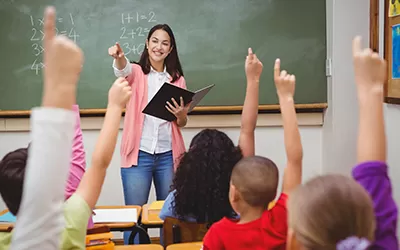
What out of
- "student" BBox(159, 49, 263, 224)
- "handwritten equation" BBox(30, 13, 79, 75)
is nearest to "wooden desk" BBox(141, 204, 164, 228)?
"student" BBox(159, 49, 263, 224)

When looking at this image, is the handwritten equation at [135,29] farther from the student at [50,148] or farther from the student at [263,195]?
the student at [50,148]

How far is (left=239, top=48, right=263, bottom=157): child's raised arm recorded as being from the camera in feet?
6.86

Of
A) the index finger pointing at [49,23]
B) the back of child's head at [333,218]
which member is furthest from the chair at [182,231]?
the index finger pointing at [49,23]

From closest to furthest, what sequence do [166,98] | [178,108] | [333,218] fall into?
[333,218] < [166,98] < [178,108]

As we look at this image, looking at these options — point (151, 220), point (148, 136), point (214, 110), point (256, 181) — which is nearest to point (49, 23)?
point (256, 181)

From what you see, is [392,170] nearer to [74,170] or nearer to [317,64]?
[317,64]

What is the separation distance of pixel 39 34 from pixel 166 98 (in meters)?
1.50

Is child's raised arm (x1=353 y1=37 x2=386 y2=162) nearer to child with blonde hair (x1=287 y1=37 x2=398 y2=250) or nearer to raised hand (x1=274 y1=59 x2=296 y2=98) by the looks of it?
child with blonde hair (x1=287 y1=37 x2=398 y2=250)

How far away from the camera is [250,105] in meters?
2.18

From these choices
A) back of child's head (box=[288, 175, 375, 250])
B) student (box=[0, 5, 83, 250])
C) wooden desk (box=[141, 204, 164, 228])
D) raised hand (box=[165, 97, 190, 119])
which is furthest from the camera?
raised hand (box=[165, 97, 190, 119])

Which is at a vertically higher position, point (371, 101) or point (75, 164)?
point (371, 101)

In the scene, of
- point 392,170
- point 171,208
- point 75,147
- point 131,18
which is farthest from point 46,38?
point 131,18

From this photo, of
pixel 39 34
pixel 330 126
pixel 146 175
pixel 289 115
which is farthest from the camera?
pixel 39 34

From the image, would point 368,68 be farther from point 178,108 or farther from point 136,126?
point 136,126
